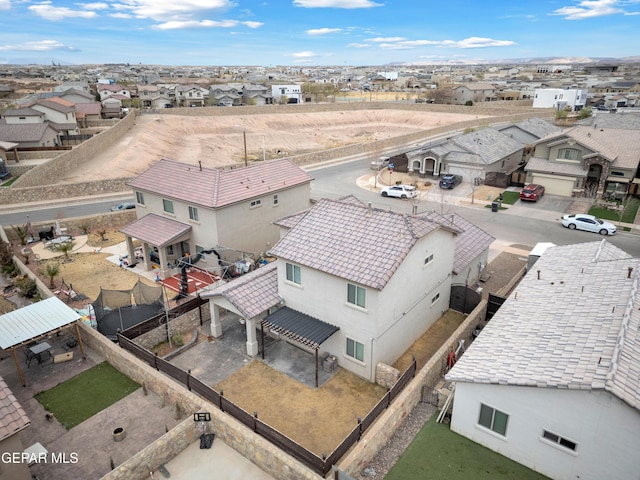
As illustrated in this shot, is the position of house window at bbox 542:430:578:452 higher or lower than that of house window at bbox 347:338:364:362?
higher

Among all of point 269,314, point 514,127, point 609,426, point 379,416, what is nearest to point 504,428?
point 609,426

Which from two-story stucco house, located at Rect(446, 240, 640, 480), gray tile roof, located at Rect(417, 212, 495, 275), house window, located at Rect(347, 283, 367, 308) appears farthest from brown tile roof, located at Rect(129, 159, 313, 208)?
two-story stucco house, located at Rect(446, 240, 640, 480)

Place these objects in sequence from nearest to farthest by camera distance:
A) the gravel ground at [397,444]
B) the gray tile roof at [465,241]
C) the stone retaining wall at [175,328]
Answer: the gravel ground at [397,444] → the stone retaining wall at [175,328] → the gray tile roof at [465,241]

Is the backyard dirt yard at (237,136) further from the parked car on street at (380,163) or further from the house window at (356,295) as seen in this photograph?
the house window at (356,295)

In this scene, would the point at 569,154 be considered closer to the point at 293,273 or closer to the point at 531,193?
the point at 531,193

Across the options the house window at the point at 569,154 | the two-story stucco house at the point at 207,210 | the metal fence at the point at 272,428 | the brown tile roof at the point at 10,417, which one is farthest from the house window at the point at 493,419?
the house window at the point at 569,154

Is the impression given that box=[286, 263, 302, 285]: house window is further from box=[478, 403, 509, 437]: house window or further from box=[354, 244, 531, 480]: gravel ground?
box=[478, 403, 509, 437]: house window
